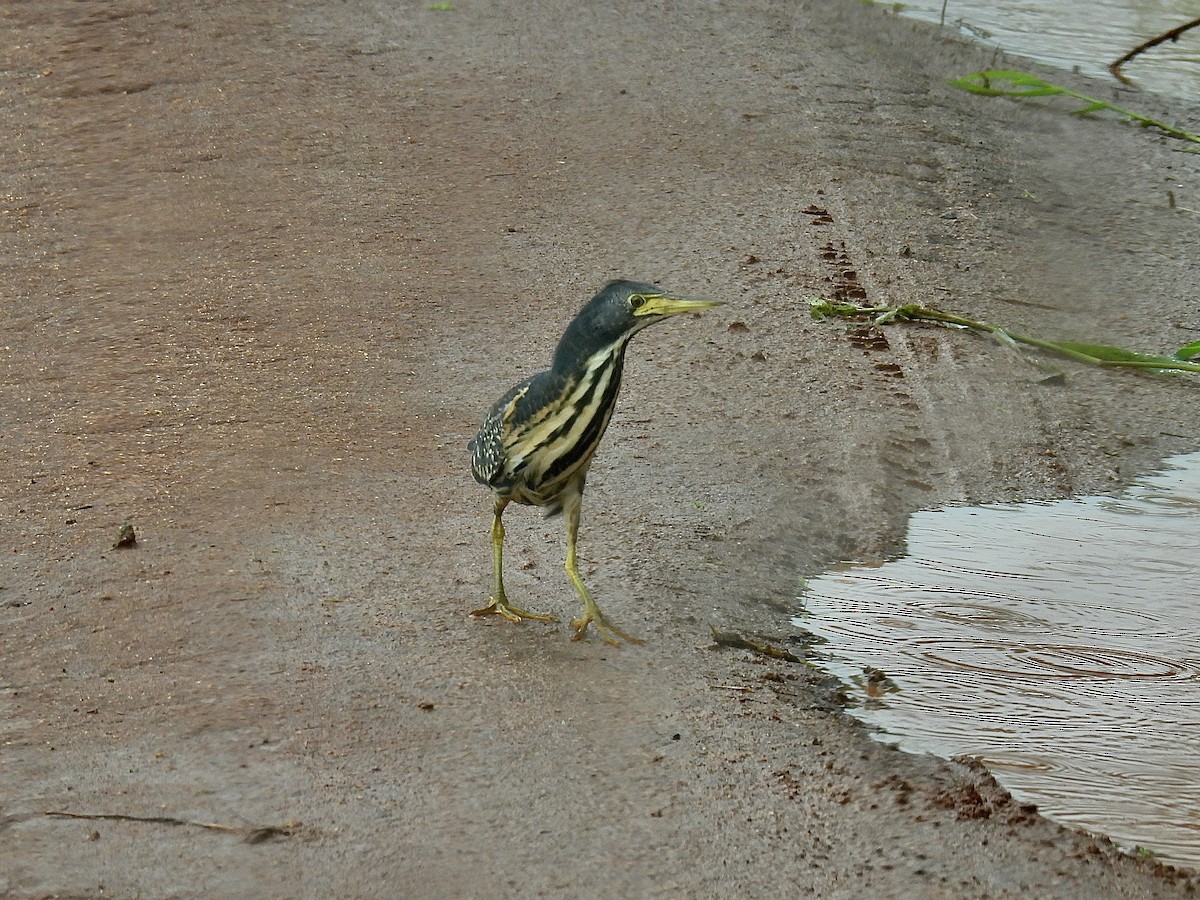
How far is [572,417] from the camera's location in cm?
507

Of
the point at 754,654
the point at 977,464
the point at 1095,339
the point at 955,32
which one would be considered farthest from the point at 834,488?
the point at 955,32

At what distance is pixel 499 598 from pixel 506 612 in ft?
0.18

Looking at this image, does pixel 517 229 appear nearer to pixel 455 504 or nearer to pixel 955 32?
pixel 455 504

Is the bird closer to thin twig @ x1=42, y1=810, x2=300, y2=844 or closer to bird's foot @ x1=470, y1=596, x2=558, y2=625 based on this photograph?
bird's foot @ x1=470, y1=596, x2=558, y2=625

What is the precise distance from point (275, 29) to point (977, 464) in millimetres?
7046

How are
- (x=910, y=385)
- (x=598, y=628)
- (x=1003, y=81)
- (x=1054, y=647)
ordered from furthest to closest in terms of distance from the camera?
(x=1003, y=81), (x=910, y=385), (x=1054, y=647), (x=598, y=628)

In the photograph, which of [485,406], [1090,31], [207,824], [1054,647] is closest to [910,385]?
[485,406]

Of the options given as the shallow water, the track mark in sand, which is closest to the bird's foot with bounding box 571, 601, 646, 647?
the track mark in sand

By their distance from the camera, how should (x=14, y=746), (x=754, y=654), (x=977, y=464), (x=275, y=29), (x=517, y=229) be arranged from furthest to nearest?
(x=275, y=29) < (x=517, y=229) < (x=977, y=464) < (x=754, y=654) < (x=14, y=746)

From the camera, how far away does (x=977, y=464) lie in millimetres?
6957

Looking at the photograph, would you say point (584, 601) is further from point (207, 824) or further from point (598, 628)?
point (207, 824)

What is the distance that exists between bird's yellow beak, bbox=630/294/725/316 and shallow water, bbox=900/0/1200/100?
Result: 28.2 feet

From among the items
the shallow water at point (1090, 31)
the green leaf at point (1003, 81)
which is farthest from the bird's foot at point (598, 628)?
the shallow water at point (1090, 31)

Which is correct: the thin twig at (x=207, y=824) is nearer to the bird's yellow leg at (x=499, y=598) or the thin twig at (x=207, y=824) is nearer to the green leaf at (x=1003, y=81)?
the bird's yellow leg at (x=499, y=598)
